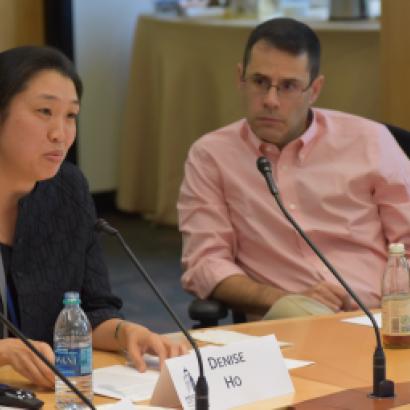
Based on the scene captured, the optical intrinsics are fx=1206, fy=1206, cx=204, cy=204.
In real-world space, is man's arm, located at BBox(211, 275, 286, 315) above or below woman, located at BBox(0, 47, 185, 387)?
below

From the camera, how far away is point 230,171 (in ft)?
12.4

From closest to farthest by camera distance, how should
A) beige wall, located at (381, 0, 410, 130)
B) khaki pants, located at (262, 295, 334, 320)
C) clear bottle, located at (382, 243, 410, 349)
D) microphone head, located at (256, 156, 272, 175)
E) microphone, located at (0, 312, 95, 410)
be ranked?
microphone, located at (0, 312, 95, 410)
microphone head, located at (256, 156, 272, 175)
clear bottle, located at (382, 243, 410, 349)
khaki pants, located at (262, 295, 334, 320)
beige wall, located at (381, 0, 410, 130)

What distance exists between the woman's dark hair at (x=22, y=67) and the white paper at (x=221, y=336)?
0.69 m

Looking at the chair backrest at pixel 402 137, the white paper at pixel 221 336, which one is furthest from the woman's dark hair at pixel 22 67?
the chair backrest at pixel 402 137

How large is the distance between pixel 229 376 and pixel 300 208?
1.51 m

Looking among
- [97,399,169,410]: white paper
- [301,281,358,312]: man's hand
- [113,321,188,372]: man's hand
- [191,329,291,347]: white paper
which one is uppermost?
[97,399,169,410]: white paper

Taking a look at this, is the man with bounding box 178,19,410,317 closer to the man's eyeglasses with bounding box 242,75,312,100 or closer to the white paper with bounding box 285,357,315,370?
the man's eyeglasses with bounding box 242,75,312,100

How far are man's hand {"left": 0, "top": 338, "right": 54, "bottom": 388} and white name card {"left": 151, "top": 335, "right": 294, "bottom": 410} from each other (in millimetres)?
241

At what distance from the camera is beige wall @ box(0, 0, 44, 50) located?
23.6ft

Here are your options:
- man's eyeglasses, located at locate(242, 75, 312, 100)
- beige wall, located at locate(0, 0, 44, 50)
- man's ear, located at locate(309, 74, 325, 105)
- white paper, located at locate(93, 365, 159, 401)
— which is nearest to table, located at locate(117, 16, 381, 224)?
beige wall, located at locate(0, 0, 44, 50)

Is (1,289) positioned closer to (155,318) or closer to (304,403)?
(304,403)

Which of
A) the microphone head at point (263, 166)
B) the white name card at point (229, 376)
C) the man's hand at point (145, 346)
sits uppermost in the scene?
the microphone head at point (263, 166)

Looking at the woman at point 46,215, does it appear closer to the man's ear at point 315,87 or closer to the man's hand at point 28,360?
the man's hand at point 28,360

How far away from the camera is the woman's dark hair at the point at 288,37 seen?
3.68 metres
